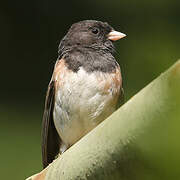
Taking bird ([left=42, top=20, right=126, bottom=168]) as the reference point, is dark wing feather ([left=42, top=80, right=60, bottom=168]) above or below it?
below

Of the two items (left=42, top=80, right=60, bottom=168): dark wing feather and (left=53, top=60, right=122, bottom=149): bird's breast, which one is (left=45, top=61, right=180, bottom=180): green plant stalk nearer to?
(left=53, top=60, right=122, bottom=149): bird's breast

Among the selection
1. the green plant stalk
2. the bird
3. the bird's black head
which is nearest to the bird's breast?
the bird

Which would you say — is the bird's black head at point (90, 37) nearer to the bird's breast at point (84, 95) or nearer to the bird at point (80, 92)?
the bird at point (80, 92)

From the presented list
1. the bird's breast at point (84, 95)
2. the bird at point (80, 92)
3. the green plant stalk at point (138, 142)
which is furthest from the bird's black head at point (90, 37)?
the green plant stalk at point (138, 142)

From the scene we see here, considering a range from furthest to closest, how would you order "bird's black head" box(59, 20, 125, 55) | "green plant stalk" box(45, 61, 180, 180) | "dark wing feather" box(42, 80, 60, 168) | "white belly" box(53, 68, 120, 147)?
"bird's black head" box(59, 20, 125, 55) → "dark wing feather" box(42, 80, 60, 168) → "white belly" box(53, 68, 120, 147) → "green plant stalk" box(45, 61, 180, 180)


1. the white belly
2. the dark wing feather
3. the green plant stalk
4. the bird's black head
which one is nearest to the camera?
the green plant stalk

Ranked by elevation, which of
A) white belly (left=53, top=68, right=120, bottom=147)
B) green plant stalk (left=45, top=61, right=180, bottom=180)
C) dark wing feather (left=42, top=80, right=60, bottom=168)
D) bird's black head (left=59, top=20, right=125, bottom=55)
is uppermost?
green plant stalk (left=45, top=61, right=180, bottom=180)
